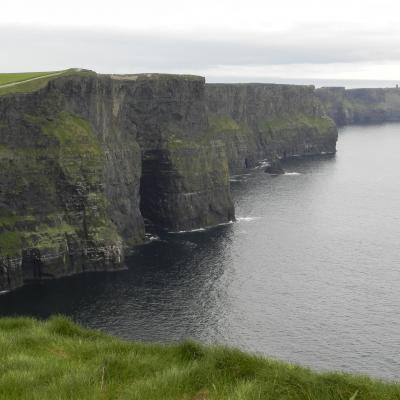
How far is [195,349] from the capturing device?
18.5 meters

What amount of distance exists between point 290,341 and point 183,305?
58.0ft

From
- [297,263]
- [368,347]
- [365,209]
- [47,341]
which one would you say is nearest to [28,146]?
[297,263]

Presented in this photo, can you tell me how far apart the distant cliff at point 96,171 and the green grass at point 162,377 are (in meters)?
72.6

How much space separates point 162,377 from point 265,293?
7081 centimetres

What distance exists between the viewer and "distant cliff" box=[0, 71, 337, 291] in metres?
91.5

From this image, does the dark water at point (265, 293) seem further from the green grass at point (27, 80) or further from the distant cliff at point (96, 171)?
the green grass at point (27, 80)

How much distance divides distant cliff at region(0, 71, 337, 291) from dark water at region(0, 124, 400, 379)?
553 cm

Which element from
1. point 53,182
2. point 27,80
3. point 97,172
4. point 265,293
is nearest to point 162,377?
point 265,293

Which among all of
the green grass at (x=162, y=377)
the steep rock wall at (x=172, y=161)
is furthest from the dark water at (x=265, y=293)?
the green grass at (x=162, y=377)

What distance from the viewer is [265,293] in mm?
84312

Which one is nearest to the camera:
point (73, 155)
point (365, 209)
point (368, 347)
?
point (368, 347)

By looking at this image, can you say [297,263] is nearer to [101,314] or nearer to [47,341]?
[101,314]

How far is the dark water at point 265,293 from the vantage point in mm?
67250

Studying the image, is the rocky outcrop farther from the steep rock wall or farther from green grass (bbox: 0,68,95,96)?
green grass (bbox: 0,68,95,96)
